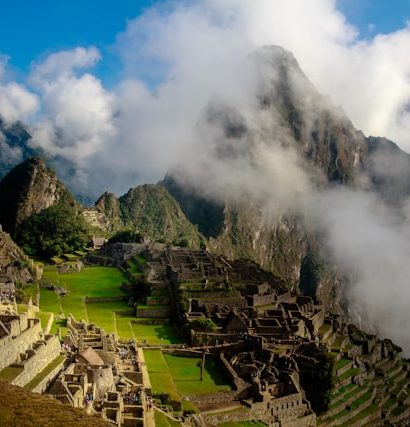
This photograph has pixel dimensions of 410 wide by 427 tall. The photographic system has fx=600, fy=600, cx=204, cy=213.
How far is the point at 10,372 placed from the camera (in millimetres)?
21594

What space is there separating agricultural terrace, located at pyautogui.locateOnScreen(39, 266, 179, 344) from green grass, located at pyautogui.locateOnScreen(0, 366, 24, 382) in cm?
1021

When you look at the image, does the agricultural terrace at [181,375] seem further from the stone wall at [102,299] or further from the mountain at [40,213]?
the mountain at [40,213]

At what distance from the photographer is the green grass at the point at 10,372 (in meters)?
20.9

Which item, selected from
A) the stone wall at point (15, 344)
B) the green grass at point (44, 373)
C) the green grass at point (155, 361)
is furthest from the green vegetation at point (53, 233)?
the green grass at point (44, 373)

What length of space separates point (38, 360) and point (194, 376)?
1107 cm

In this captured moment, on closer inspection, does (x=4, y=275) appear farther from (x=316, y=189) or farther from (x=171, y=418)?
(x=316, y=189)

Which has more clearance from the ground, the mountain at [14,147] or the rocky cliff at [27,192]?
the mountain at [14,147]

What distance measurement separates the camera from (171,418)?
25031mm

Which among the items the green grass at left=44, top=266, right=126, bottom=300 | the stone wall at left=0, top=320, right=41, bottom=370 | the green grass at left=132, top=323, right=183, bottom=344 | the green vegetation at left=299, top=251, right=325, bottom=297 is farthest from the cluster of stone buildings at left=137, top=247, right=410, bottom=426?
the green vegetation at left=299, top=251, right=325, bottom=297

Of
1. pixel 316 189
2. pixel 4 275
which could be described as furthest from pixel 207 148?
pixel 4 275

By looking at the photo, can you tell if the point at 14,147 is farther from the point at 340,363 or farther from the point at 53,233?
the point at 340,363

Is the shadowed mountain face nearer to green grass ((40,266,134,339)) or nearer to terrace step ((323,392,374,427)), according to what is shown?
green grass ((40,266,134,339))

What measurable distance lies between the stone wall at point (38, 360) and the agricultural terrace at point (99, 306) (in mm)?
5917

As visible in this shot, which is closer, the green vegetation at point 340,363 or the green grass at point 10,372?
the green grass at point 10,372
